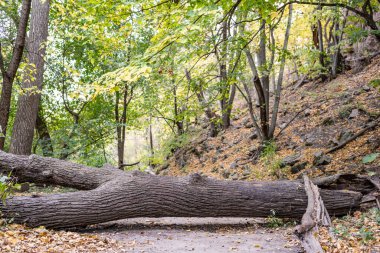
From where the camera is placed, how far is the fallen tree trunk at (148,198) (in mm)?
5586

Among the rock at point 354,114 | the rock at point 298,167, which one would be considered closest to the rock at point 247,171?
the rock at point 298,167

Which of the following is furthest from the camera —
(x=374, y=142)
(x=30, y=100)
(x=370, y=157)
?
(x=30, y=100)

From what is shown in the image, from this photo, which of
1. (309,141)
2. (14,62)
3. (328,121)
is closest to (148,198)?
(14,62)

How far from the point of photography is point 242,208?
6.11 metres

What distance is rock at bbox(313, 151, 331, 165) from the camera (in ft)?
27.0

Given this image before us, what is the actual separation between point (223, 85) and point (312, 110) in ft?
14.7

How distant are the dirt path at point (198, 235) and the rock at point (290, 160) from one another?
114 inches

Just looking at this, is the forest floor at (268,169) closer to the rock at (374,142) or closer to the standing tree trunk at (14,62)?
the rock at (374,142)

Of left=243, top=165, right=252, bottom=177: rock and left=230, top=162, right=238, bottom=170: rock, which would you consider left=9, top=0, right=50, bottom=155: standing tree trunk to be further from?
left=243, top=165, right=252, bottom=177: rock

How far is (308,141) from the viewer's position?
32.3 feet

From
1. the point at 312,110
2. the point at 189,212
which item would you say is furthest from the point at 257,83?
the point at 189,212

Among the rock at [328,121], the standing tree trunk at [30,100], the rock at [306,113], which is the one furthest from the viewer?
the rock at [306,113]

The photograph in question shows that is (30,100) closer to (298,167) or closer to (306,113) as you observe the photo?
(298,167)

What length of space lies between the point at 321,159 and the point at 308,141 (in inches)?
61.2
